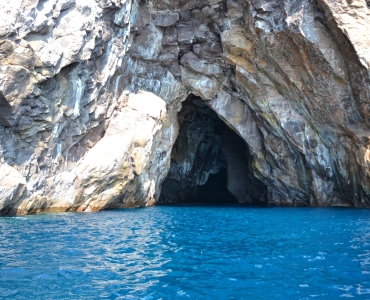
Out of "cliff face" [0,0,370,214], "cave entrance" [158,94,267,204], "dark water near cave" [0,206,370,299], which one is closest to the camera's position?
"dark water near cave" [0,206,370,299]

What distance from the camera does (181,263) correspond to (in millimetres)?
9156

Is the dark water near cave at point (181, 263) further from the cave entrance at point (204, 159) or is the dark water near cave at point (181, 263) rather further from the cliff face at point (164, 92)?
the cave entrance at point (204, 159)

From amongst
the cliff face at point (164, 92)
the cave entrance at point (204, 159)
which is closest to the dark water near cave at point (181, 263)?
the cliff face at point (164, 92)

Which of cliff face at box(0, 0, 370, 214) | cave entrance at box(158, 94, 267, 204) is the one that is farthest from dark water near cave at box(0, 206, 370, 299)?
cave entrance at box(158, 94, 267, 204)

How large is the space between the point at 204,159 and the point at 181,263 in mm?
32239

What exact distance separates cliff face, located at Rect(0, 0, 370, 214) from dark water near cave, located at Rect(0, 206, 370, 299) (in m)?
6.23

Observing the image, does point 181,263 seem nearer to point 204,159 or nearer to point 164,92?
point 164,92

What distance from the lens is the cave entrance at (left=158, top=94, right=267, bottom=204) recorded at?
36.8 metres

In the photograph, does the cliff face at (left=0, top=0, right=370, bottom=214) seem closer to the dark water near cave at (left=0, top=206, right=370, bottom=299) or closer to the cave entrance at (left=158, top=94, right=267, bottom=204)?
the cave entrance at (left=158, top=94, right=267, bottom=204)

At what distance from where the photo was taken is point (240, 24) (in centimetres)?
2670

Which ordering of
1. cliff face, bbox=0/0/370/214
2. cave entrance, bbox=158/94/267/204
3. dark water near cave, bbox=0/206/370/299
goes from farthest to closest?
cave entrance, bbox=158/94/267/204 < cliff face, bbox=0/0/370/214 < dark water near cave, bbox=0/206/370/299

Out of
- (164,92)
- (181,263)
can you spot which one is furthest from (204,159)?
(181,263)

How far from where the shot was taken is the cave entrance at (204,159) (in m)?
36.8

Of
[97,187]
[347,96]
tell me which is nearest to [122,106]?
[97,187]
